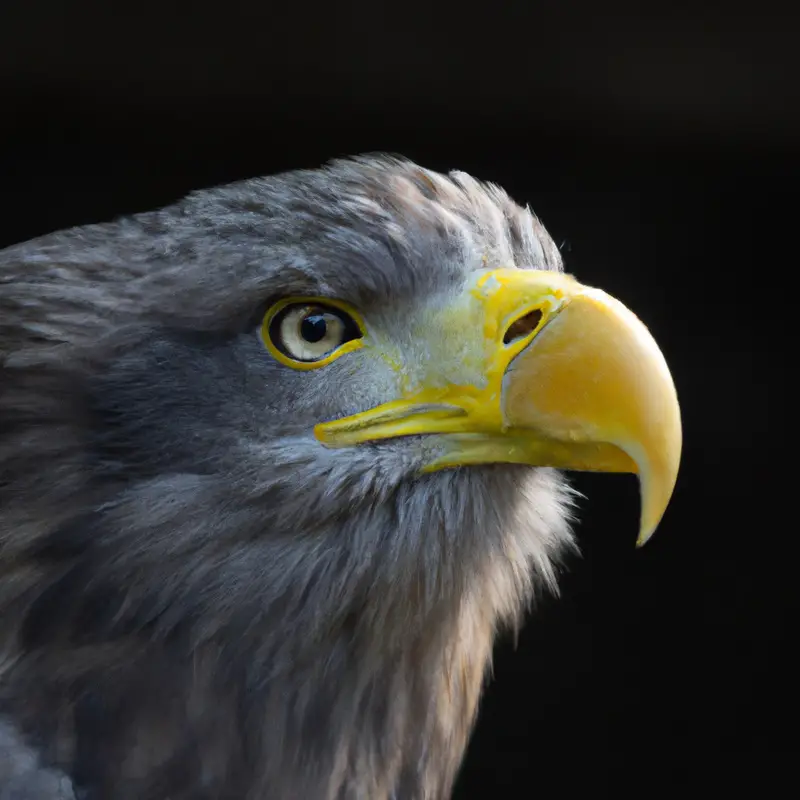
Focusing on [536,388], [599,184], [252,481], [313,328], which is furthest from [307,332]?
[599,184]

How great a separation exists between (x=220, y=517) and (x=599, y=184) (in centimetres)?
309

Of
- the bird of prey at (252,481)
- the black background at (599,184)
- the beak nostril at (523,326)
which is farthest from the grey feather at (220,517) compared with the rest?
the black background at (599,184)

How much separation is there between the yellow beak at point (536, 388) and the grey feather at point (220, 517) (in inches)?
1.7

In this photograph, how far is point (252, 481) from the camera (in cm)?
167

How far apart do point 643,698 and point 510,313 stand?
10.9ft

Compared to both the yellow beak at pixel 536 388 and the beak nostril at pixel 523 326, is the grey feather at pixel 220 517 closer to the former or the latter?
the yellow beak at pixel 536 388

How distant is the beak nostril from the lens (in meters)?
1.65

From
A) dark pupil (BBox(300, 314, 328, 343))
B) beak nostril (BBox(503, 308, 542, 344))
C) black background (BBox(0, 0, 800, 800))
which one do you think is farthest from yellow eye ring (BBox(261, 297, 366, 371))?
black background (BBox(0, 0, 800, 800))

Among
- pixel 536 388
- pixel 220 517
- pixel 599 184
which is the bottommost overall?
pixel 220 517

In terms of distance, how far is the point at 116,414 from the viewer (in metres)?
1.71

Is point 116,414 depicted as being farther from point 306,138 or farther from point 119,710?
point 306,138

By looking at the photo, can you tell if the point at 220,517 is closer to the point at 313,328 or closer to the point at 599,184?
the point at 313,328

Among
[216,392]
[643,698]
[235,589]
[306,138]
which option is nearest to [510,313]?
[216,392]

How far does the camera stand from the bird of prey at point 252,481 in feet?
5.49
